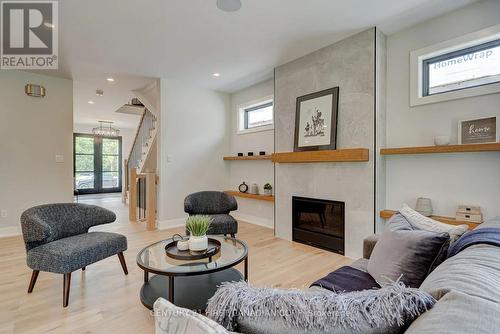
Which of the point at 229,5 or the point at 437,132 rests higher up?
the point at 229,5

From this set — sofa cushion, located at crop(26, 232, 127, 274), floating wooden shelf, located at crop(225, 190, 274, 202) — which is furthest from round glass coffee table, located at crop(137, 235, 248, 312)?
floating wooden shelf, located at crop(225, 190, 274, 202)

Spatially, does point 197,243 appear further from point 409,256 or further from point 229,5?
point 229,5

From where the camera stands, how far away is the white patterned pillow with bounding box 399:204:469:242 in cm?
154

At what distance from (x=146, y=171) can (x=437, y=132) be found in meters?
5.16

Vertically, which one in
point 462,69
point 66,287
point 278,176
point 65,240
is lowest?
point 66,287

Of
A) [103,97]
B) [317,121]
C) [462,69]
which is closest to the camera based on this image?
[462,69]

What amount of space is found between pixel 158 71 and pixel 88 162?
23.0ft

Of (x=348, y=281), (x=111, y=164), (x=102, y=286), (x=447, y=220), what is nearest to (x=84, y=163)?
(x=111, y=164)

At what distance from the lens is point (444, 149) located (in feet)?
8.25

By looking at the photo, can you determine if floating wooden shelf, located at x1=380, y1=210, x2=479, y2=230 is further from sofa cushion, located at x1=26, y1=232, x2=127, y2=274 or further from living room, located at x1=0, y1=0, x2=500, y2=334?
sofa cushion, located at x1=26, y1=232, x2=127, y2=274

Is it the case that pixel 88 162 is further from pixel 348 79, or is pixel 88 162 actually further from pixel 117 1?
pixel 348 79

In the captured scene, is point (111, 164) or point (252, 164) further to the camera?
point (111, 164)

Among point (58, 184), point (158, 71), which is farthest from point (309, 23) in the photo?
point (58, 184)

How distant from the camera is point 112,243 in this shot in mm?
2395
